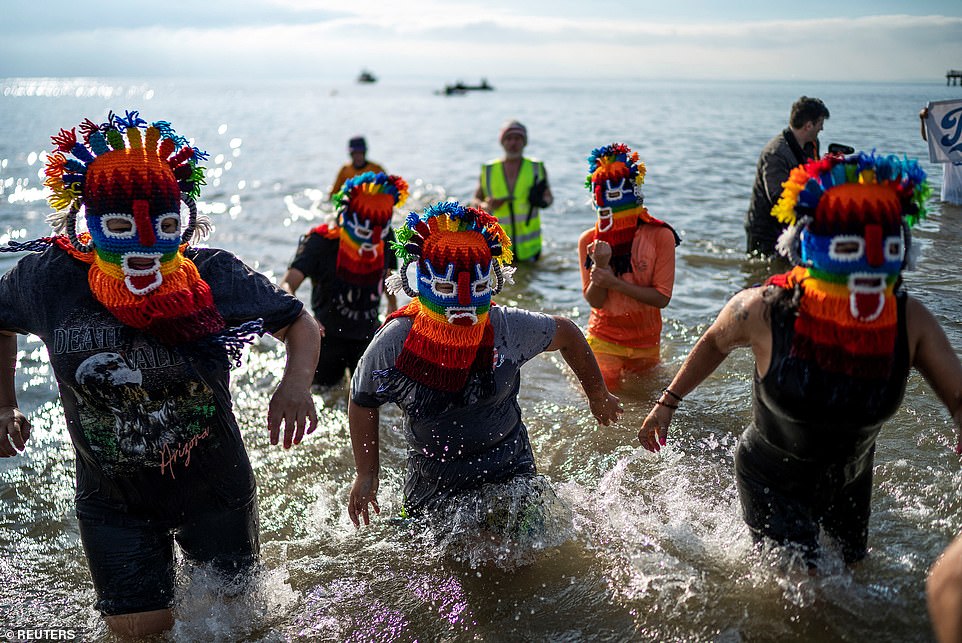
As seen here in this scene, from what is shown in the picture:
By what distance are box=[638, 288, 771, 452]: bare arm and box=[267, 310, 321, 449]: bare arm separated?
1.49 m

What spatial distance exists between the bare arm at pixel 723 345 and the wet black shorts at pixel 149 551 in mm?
1794

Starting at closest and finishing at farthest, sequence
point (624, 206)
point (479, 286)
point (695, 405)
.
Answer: point (479, 286) < point (624, 206) < point (695, 405)

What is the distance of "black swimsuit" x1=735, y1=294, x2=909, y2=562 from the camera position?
2994 millimetres

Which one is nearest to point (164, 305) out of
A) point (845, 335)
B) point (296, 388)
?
point (296, 388)

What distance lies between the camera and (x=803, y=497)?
3.29 meters

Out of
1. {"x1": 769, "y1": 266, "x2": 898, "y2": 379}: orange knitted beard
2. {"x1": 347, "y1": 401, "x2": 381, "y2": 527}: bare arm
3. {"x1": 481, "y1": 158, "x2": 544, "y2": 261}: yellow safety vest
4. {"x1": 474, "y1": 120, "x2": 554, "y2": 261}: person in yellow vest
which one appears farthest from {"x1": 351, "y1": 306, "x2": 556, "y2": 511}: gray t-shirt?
{"x1": 474, "y1": 120, "x2": 554, "y2": 261}: person in yellow vest

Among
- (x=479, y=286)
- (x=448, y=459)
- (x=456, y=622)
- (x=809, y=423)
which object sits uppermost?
(x=479, y=286)

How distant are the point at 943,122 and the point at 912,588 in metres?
10.1

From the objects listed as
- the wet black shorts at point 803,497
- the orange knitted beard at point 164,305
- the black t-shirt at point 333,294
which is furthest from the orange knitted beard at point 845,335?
the black t-shirt at point 333,294

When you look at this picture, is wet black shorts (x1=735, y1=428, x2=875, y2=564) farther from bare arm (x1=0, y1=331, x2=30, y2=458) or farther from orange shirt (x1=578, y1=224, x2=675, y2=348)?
bare arm (x1=0, y1=331, x2=30, y2=458)

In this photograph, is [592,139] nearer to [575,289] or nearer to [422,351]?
[575,289]

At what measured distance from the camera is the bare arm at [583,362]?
12.6ft

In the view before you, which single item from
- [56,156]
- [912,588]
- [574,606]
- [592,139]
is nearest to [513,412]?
[574,606]

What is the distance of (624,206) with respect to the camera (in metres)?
5.23
